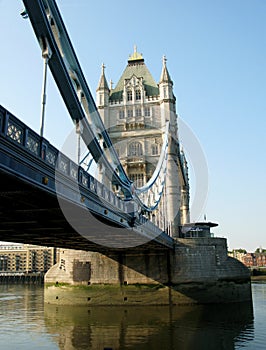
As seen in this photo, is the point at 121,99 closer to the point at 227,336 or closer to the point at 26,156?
the point at 227,336

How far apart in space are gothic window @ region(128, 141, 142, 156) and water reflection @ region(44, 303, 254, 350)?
18.9 meters

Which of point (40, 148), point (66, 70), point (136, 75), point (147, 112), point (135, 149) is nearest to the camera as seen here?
point (40, 148)

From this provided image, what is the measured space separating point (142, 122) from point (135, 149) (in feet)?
10.9

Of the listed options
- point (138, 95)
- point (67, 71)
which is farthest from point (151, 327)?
point (138, 95)

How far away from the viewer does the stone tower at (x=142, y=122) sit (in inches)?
1536

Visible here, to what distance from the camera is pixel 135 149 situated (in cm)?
4128

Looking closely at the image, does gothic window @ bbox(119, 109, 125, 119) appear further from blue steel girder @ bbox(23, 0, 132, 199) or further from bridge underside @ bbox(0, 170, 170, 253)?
blue steel girder @ bbox(23, 0, 132, 199)

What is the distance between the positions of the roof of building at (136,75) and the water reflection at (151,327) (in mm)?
27035

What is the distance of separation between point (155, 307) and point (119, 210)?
14.2 metres

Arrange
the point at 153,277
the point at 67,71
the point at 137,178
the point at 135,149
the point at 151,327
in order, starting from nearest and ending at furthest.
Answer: the point at 67,71 < the point at 151,327 < the point at 153,277 < the point at 137,178 < the point at 135,149

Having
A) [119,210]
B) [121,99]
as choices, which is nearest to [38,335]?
[119,210]

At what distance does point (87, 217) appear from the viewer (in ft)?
42.7

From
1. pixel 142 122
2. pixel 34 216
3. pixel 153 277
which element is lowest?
pixel 153 277

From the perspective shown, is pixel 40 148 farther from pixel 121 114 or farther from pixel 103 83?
pixel 103 83
